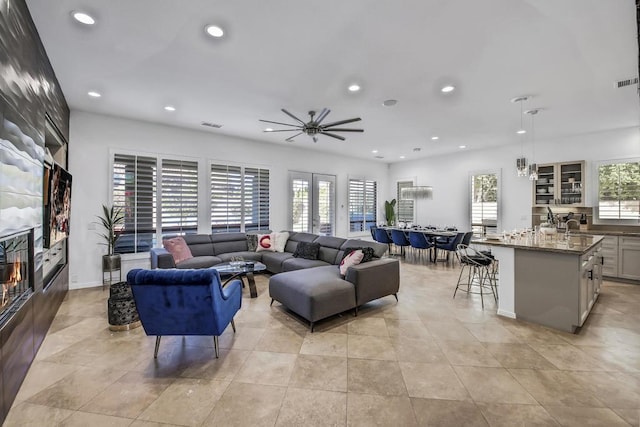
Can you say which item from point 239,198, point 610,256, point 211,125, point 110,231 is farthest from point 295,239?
point 610,256

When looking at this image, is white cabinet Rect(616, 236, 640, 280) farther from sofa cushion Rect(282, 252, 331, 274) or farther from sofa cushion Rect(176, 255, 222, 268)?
sofa cushion Rect(176, 255, 222, 268)

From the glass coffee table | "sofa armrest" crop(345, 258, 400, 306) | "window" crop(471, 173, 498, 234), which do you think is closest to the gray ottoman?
"sofa armrest" crop(345, 258, 400, 306)

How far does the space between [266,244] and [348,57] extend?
159 inches

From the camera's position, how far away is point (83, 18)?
2.43 meters

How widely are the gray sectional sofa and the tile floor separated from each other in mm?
258

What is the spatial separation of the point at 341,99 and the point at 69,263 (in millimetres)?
5132

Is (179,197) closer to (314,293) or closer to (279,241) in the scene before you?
(279,241)

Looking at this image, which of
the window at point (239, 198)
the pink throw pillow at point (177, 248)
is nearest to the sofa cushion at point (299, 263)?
the pink throw pillow at point (177, 248)

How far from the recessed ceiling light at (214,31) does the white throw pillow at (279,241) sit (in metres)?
4.08

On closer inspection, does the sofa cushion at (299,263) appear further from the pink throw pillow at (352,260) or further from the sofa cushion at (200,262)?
the sofa cushion at (200,262)

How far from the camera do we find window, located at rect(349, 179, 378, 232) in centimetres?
898

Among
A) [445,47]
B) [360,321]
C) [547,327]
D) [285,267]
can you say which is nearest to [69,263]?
[285,267]

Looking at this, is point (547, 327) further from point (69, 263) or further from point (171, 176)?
point (69, 263)

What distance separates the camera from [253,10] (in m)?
2.31
